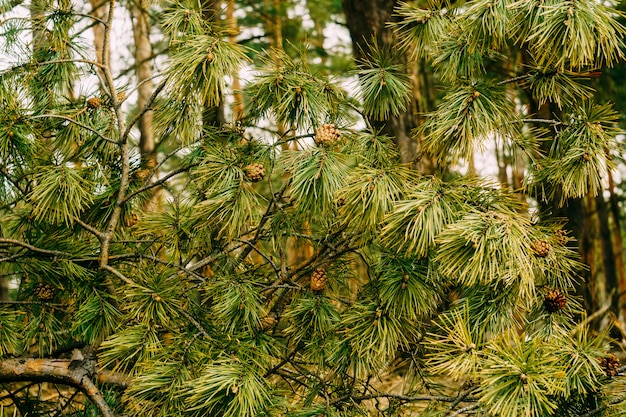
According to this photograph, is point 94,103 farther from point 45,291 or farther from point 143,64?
point 143,64

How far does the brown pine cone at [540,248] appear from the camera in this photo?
1398mm

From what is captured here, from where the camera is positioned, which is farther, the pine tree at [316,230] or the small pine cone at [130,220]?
the small pine cone at [130,220]

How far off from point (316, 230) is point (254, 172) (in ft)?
1.78

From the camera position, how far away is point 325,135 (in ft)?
4.81

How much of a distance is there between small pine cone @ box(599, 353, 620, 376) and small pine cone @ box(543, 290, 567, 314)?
22 centimetres

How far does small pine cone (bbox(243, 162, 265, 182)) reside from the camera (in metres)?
1.53

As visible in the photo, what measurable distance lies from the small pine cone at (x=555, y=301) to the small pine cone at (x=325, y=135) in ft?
2.31

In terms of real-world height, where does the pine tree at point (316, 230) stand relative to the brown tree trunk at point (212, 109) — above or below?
below

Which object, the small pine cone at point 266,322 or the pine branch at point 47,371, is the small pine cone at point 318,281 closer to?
the small pine cone at point 266,322

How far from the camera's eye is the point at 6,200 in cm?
190

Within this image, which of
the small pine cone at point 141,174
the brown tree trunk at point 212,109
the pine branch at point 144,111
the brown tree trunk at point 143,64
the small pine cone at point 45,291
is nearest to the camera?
the pine branch at point 144,111

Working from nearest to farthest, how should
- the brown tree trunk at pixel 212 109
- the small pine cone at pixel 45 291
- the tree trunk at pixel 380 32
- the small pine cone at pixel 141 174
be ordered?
1. the brown tree trunk at pixel 212 109
2. the small pine cone at pixel 45 291
3. the small pine cone at pixel 141 174
4. the tree trunk at pixel 380 32

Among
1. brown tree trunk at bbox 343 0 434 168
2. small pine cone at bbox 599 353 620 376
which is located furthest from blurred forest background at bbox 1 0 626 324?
small pine cone at bbox 599 353 620 376

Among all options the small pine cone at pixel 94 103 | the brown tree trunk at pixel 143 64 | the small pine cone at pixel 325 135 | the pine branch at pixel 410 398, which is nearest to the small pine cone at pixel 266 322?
the pine branch at pixel 410 398
